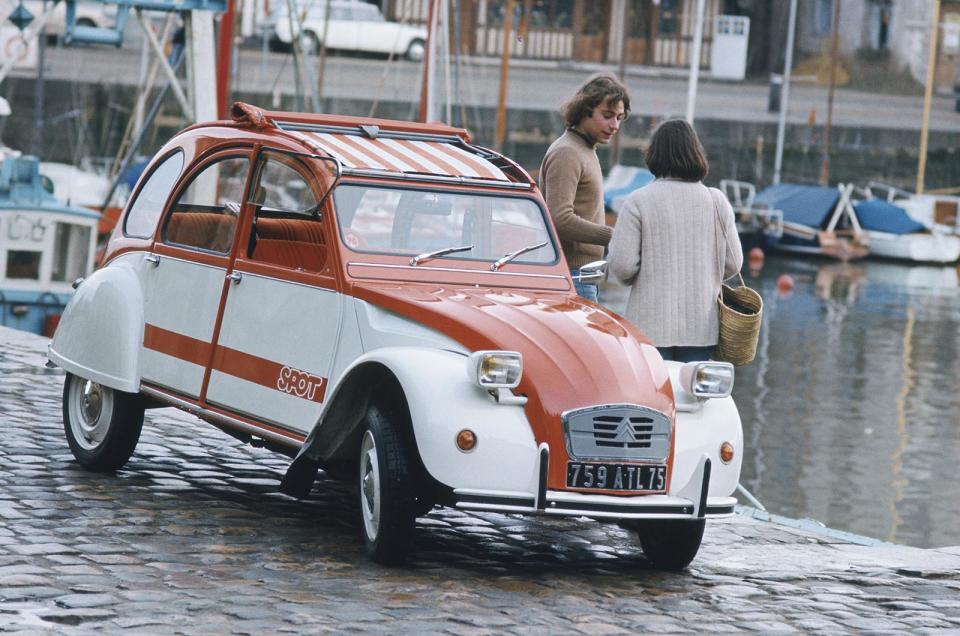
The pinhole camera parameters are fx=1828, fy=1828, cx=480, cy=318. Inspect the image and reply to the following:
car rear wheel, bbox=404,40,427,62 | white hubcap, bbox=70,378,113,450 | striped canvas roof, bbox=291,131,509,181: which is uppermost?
car rear wheel, bbox=404,40,427,62

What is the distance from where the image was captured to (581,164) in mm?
9117

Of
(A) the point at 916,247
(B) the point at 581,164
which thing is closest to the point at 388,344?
(B) the point at 581,164

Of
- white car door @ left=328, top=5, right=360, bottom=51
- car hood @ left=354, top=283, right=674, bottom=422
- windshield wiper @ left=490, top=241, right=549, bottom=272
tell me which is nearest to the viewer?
car hood @ left=354, top=283, right=674, bottom=422

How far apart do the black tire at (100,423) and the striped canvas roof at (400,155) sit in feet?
5.31

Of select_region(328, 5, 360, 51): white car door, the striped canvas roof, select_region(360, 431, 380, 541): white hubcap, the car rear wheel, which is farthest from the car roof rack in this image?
the car rear wheel

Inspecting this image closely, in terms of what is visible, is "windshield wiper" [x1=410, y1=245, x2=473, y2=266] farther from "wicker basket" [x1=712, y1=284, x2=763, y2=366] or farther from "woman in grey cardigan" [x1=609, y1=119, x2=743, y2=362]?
"wicker basket" [x1=712, y1=284, x2=763, y2=366]

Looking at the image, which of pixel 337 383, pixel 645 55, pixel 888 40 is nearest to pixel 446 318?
pixel 337 383

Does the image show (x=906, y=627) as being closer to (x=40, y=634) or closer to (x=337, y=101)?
(x=40, y=634)

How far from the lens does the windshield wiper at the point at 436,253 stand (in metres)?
7.95

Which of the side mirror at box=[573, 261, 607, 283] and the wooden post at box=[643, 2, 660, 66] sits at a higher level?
the wooden post at box=[643, 2, 660, 66]

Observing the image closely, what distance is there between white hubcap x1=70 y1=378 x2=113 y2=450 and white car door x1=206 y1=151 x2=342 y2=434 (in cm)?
91

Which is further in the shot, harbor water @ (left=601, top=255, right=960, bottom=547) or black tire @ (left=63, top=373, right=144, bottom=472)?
harbor water @ (left=601, top=255, right=960, bottom=547)

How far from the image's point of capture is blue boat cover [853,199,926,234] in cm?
5084

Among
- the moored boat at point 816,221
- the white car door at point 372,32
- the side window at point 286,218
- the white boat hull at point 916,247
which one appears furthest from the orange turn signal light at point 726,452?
the white car door at point 372,32
